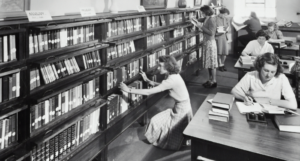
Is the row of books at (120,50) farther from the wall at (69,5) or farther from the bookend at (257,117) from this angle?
the bookend at (257,117)

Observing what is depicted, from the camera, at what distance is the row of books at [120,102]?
2832mm

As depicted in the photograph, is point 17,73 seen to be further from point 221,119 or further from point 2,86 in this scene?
point 221,119

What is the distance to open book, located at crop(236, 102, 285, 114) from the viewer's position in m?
2.12

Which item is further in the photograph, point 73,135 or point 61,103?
point 73,135

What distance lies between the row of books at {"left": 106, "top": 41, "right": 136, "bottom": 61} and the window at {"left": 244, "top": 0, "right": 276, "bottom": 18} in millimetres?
6385

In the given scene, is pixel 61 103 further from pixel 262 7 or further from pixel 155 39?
pixel 262 7

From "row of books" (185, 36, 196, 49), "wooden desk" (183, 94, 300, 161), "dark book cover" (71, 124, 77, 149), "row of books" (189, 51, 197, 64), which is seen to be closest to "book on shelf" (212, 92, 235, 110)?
"wooden desk" (183, 94, 300, 161)

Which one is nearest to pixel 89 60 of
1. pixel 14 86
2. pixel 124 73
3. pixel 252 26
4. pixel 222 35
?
pixel 124 73

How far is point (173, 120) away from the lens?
2930 mm

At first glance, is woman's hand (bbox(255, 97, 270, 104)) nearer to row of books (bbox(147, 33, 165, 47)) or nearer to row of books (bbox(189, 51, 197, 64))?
row of books (bbox(147, 33, 165, 47))

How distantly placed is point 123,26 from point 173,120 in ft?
4.12

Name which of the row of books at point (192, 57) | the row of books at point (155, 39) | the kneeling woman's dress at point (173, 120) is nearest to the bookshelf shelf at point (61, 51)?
the kneeling woman's dress at point (173, 120)

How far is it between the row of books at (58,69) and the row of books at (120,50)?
1.76 feet

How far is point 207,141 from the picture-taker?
5.67 feet
